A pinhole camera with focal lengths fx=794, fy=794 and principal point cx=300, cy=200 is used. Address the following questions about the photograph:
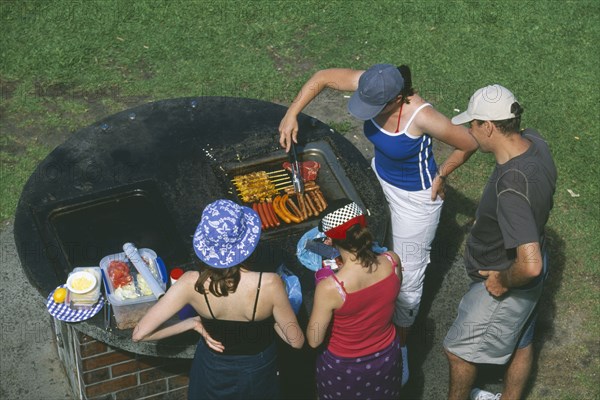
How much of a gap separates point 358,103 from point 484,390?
2.48 metres

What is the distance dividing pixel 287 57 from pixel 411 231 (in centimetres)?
435

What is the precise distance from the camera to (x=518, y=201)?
185 inches

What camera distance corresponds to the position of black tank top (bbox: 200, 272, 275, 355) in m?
4.42

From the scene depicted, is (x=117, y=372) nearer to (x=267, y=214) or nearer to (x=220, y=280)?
(x=267, y=214)

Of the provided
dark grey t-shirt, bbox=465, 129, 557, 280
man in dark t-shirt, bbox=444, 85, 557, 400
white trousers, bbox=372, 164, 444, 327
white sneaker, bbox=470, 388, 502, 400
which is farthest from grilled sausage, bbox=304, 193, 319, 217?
white sneaker, bbox=470, 388, 502, 400

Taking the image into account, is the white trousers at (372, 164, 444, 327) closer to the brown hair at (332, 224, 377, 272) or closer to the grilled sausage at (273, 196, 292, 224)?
the grilled sausage at (273, 196, 292, 224)

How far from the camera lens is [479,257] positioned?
5273mm

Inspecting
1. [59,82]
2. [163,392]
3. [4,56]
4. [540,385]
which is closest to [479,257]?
[540,385]

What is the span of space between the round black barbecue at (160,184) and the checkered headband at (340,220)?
3.12 ft

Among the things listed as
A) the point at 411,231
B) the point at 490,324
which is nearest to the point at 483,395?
the point at 490,324

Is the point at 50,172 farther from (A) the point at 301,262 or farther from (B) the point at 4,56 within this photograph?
(B) the point at 4,56

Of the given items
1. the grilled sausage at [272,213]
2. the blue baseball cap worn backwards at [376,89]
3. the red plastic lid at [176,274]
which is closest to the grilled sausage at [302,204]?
the grilled sausage at [272,213]

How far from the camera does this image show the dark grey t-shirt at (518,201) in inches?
185

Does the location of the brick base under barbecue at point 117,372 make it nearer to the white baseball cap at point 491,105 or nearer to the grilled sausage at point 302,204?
the grilled sausage at point 302,204
